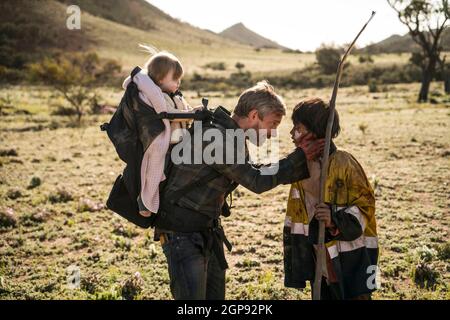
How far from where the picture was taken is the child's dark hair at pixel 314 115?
10.4 ft

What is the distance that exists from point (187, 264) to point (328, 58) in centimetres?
5080

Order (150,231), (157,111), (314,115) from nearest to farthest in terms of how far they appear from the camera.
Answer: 1. (157,111)
2. (314,115)
3. (150,231)

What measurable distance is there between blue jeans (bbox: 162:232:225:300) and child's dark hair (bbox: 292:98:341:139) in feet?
3.58

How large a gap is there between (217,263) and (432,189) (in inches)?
321

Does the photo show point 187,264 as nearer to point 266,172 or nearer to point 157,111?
point 266,172

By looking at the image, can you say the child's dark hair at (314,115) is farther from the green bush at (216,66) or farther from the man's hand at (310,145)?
the green bush at (216,66)

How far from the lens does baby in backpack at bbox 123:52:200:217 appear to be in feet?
9.55

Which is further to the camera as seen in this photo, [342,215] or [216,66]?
[216,66]

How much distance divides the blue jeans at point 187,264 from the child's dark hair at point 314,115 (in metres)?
1.09

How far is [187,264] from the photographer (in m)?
2.95

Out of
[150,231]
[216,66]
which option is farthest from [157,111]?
[216,66]

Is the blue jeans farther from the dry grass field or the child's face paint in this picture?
the dry grass field
